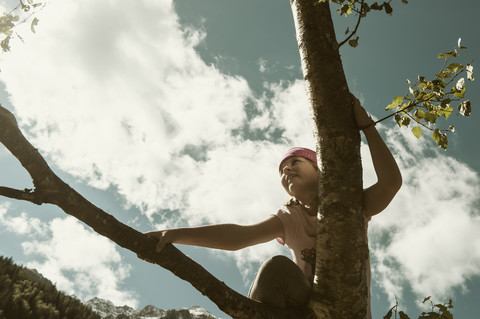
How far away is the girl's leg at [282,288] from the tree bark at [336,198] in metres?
0.09

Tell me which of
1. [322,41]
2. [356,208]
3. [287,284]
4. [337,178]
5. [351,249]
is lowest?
[287,284]

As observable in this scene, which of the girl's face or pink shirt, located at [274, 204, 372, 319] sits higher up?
the girl's face

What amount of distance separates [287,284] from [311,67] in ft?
5.37

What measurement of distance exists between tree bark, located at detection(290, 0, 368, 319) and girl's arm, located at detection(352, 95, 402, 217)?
3.3 inches

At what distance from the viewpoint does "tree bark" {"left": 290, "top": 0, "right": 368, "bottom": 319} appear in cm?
193

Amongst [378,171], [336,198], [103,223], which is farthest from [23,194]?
[378,171]

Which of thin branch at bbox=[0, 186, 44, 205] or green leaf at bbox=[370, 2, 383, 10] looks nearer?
thin branch at bbox=[0, 186, 44, 205]

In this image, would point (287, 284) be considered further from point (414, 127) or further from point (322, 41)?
point (322, 41)

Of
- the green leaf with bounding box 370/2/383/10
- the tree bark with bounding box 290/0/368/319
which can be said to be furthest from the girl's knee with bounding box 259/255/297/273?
the green leaf with bounding box 370/2/383/10

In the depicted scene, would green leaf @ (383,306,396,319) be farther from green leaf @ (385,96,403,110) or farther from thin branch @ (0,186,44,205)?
→ thin branch @ (0,186,44,205)

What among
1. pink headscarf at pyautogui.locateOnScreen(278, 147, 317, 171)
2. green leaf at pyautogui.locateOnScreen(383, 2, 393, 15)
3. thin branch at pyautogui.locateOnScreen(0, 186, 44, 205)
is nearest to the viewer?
thin branch at pyautogui.locateOnScreen(0, 186, 44, 205)

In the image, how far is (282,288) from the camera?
2.08m

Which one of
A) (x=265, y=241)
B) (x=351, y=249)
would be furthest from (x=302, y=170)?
(x=351, y=249)

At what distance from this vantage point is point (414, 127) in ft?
7.71
